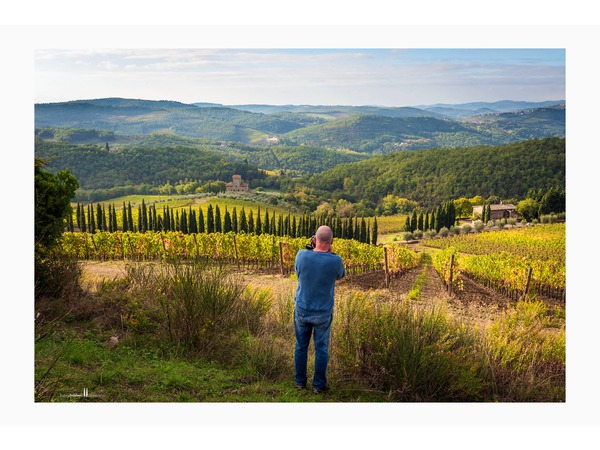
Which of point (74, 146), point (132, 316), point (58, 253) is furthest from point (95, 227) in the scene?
point (132, 316)

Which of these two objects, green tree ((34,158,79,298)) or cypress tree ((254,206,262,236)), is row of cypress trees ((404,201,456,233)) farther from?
green tree ((34,158,79,298))

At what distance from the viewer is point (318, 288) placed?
4609mm

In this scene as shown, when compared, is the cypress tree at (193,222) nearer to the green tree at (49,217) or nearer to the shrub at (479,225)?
the green tree at (49,217)

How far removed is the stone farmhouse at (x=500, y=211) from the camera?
6.59m

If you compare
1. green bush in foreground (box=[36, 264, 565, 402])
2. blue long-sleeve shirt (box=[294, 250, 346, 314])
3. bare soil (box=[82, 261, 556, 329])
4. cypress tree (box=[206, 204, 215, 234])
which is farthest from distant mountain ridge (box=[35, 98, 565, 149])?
blue long-sleeve shirt (box=[294, 250, 346, 314])

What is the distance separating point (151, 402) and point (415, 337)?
7.63 ft

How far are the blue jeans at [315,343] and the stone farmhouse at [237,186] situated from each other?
2.59m

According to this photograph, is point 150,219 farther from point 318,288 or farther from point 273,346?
point 318,288

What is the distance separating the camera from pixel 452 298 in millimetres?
6391

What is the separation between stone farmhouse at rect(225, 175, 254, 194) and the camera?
277 inches

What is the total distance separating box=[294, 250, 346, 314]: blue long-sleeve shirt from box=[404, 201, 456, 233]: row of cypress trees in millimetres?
2307

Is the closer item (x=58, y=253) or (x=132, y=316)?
(x=132, y=316)

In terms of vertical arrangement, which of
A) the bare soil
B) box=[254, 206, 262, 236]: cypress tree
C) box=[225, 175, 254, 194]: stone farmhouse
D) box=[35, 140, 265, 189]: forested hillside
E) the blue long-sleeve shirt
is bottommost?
the bare soil
